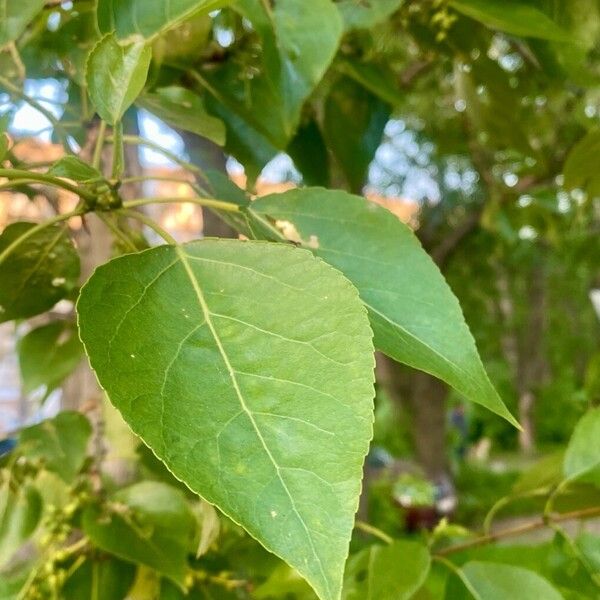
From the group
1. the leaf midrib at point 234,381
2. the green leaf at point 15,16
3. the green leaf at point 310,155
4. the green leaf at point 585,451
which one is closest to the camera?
the leaf midrib at point 234,381

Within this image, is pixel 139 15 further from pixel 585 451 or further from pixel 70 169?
pixel 585 451

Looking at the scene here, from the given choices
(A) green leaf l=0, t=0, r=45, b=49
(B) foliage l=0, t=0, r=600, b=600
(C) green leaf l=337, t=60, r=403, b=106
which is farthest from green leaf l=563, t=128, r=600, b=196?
(A) green leaf l=0, t=0, r=45, b=49

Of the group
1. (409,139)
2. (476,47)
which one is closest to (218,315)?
(476,47)

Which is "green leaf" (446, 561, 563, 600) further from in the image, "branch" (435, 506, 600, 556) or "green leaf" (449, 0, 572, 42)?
"green leaf" (449, 0, 572, 42)

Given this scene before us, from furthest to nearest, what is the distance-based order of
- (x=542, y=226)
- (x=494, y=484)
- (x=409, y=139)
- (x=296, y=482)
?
(x=494, y=484) < (x=409, y=139) < (x=542, y=226) < (x=296, y=482)

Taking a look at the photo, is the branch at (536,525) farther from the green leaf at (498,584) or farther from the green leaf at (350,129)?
the green leaf at (350,129)

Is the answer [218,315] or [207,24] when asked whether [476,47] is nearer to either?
[207,24]

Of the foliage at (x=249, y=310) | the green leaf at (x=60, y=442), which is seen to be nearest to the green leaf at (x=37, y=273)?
the foliage at (x=249, y=310)
